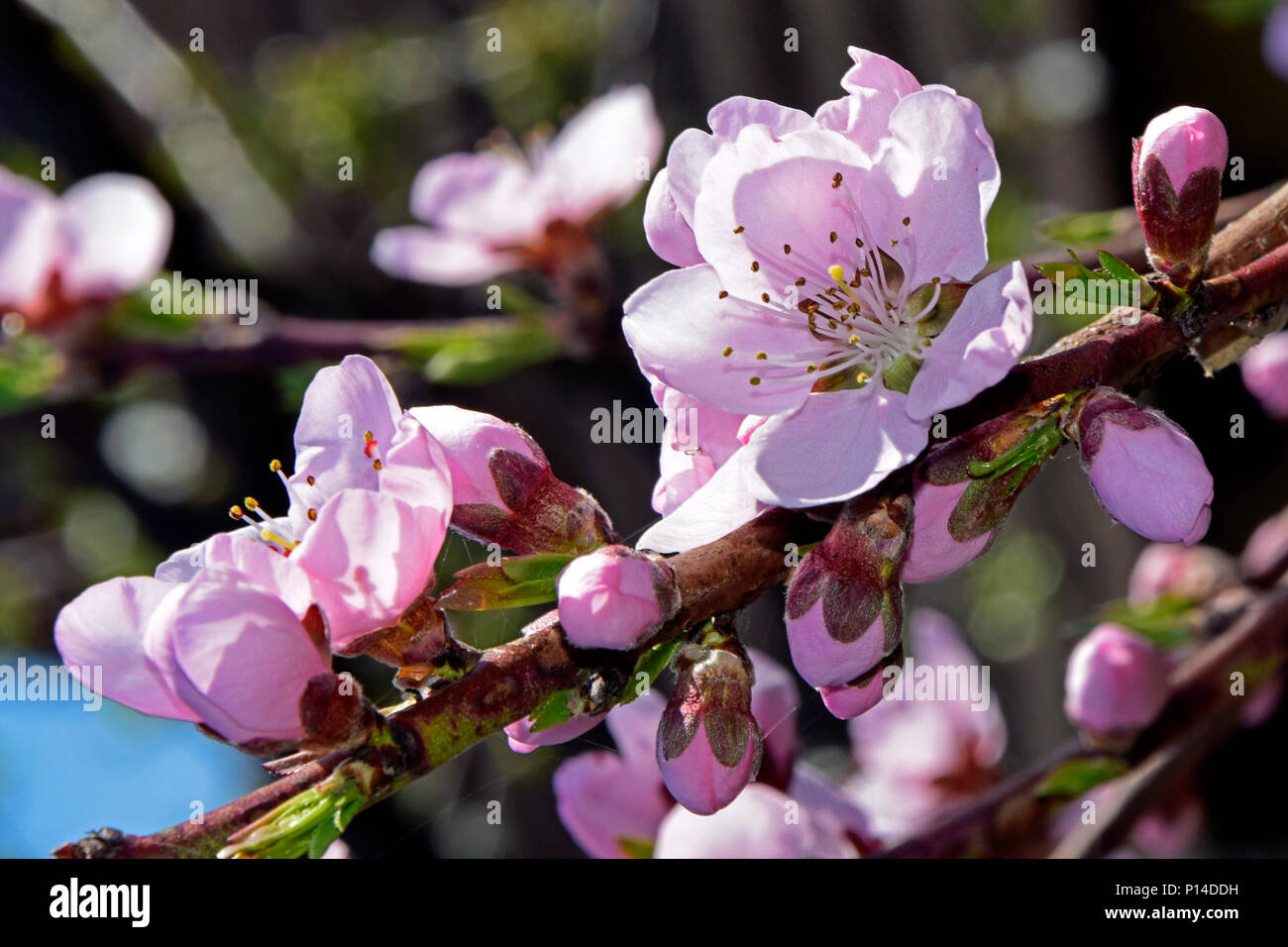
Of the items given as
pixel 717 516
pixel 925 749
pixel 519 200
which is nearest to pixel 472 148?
pixel 519 200

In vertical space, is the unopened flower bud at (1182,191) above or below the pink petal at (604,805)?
above

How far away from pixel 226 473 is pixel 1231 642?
6.94ft

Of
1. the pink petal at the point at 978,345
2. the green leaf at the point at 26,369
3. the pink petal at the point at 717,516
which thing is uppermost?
the green leaf at the point at 26,369

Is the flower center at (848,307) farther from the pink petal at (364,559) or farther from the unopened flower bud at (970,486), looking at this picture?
the pink petal at (364,559)

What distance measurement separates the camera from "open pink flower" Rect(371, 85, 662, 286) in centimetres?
182

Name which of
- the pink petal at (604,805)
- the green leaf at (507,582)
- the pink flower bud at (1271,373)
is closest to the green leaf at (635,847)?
the pink petal at (604,805)

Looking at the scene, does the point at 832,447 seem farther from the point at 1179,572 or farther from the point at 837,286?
the point at 1179,572

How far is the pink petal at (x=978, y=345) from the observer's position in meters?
0.68

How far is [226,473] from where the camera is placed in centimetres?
276

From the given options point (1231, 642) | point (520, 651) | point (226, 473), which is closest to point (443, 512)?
point (520, 651)

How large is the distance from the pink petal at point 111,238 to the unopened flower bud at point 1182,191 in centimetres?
144

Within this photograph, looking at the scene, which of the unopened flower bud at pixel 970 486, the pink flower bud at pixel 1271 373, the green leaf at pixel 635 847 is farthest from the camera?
the pink flower bud at pixel 1271 373

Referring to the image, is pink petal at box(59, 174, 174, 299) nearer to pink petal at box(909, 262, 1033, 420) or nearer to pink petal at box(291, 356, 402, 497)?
pink petal at box(291, 356, 402, 497)

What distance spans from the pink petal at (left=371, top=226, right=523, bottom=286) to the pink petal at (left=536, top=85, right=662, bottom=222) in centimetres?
11
